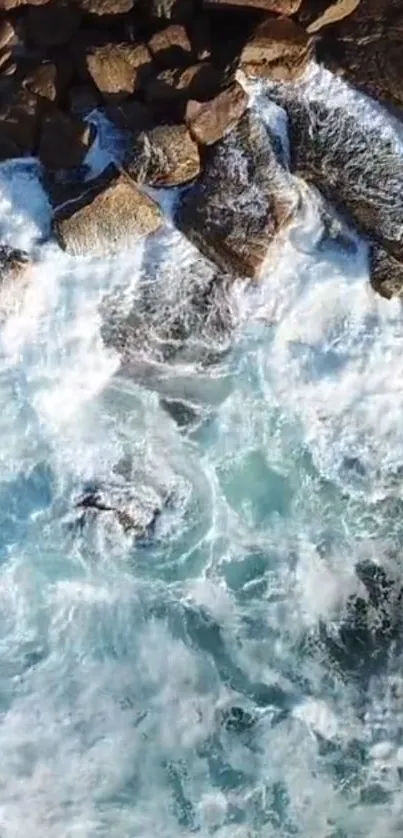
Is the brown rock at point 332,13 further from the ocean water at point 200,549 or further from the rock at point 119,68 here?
the rock at point 119,68

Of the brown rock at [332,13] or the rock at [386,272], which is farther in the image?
the rock at [386,272]

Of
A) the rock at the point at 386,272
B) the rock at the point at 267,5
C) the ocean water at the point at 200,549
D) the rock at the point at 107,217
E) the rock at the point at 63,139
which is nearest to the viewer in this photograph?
the rock at the point at 267,5

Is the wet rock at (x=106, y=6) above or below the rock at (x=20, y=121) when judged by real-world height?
above

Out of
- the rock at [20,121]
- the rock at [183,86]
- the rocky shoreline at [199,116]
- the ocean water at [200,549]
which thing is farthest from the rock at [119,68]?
the ocean water at [200,549]

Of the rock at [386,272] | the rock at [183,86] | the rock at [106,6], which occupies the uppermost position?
the rock at [106,6]

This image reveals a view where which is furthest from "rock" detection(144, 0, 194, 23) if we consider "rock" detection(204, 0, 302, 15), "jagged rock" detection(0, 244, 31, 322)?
"jagged rock" detection(0, 244, 31, 322)

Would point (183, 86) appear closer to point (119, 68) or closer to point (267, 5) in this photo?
point (119, 68)
